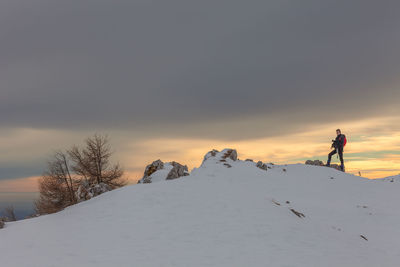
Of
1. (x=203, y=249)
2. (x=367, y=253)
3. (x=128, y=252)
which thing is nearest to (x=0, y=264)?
(x=128, y=252)

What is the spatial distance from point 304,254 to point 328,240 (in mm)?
2794

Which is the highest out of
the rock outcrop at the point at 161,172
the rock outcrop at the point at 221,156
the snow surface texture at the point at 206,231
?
the rock outcrop at the point at 221,156

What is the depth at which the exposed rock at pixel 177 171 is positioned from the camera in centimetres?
2306

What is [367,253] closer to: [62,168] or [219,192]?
[219,192]

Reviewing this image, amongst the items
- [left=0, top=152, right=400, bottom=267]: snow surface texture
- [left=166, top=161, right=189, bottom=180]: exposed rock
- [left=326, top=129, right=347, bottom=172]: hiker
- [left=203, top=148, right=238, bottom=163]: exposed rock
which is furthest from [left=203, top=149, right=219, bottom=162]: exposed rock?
[left=326, top=129, right=347, bottom=172]: hiker

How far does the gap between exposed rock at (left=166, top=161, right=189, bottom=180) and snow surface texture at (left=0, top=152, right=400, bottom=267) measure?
2074 mm

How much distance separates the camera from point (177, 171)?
79.4 ft

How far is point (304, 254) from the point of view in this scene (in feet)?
40.7

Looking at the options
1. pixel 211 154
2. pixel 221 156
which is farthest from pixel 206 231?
pixel 211 154

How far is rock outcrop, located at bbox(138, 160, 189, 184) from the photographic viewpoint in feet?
76.4

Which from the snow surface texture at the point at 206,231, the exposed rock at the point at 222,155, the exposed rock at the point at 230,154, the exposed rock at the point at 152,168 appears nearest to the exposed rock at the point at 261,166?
the exposed rock at the point at 222,155

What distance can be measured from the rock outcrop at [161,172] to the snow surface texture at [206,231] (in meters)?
2.21

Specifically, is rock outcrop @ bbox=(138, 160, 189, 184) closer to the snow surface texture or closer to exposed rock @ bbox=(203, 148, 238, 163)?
the snow surface texture

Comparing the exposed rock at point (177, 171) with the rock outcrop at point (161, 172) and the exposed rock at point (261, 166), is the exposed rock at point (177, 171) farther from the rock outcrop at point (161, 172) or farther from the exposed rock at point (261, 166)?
the exposed rock at point (261, 166)
